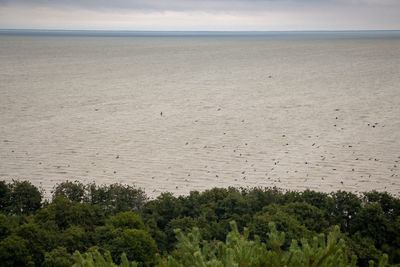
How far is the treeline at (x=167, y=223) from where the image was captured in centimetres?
1526

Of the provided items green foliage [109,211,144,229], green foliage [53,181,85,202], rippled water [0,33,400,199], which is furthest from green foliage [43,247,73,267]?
rippled water [0,33,400,199]

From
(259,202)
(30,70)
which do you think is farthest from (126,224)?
(30,70)

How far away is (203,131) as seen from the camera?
129 ft

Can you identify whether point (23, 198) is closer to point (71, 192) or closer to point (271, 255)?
point (71, 192)

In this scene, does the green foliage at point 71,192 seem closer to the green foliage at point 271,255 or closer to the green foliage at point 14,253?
the green foliage at point 14,253

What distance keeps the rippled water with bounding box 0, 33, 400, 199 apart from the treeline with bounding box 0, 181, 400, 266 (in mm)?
6696

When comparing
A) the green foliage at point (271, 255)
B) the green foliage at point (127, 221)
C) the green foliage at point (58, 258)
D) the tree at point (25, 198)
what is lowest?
the green foliage at point (58, 258)

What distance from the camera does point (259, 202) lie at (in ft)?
66.0

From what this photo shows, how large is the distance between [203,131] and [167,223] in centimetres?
2064

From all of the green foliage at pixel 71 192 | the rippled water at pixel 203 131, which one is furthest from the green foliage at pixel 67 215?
the rippled water at pixel 203 131

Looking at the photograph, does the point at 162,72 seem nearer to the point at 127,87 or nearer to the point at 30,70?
the point at 127,87

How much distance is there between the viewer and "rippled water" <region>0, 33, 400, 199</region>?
29.0 meters

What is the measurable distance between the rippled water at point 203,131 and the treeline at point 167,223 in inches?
264

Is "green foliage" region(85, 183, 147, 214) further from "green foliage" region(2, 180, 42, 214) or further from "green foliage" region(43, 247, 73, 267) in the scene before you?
"green foliage" region(43, 247, 73, 267)
